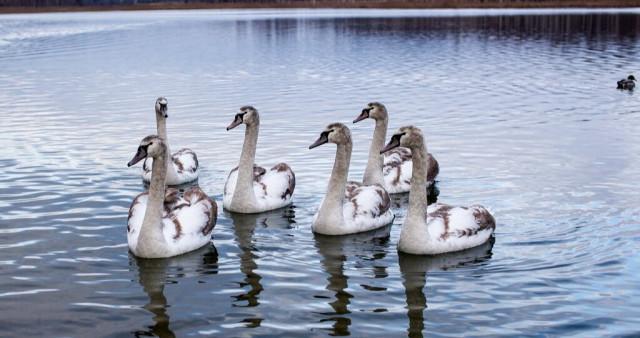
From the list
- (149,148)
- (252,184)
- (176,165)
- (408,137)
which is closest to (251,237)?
(252,184)

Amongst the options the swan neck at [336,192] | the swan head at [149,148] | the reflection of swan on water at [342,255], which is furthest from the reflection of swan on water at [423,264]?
the swan head at [149,148]

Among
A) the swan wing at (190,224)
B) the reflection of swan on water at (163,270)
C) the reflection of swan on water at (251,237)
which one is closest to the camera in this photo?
the reflection of swan on water at (163,270)

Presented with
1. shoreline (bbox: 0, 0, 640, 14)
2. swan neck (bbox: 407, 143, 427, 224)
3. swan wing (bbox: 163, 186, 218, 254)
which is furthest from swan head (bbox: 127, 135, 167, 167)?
shoreline (bbox: 0, 0, 640, 14)

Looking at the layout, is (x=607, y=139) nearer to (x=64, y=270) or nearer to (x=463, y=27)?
(x=64, y=270)

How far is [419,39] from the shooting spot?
60.0 meters

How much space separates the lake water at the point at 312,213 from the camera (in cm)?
944

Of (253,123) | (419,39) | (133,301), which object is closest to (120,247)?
(133,301)

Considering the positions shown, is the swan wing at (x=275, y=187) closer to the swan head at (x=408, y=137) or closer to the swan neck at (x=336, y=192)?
the swan neck at (x=336, y=192)

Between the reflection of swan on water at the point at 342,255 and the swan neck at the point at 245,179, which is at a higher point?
the swan neck at the point at 245,179

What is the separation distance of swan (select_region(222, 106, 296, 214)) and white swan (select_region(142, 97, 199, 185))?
1.57m

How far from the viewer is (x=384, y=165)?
1546 centimetres

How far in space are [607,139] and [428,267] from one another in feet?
33.7

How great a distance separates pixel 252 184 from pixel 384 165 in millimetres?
2768

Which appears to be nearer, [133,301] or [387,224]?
[133,301]
